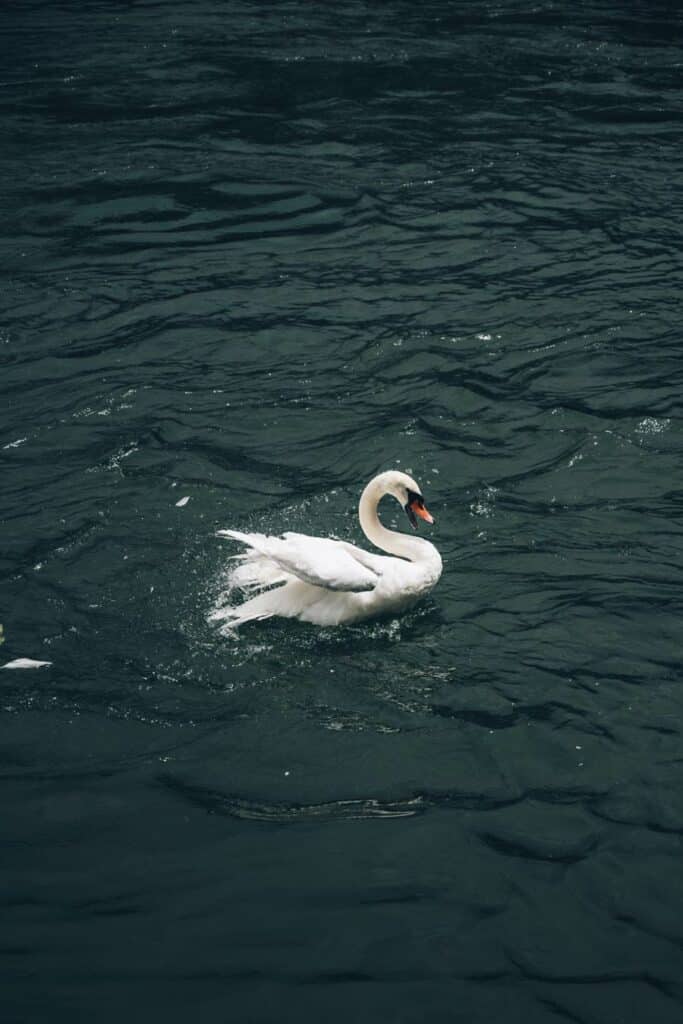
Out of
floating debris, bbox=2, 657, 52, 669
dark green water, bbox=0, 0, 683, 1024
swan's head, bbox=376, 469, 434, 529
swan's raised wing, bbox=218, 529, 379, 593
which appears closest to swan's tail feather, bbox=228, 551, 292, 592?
swan's raised wing, bbox=218, 529, 379, 593

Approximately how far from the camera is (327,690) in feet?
25.6

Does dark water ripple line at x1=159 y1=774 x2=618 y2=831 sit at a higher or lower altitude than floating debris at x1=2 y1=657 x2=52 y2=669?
lower

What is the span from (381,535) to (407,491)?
0.38m

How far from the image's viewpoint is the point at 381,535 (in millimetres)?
9164

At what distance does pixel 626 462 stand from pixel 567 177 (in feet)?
A: 23.4

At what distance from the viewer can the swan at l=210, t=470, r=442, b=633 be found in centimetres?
827

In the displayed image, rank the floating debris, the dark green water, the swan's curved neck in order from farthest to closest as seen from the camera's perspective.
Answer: the swan's curved neck, the floating debris, the dark green water

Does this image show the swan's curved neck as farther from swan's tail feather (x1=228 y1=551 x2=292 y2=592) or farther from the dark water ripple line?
the dark water ripple line

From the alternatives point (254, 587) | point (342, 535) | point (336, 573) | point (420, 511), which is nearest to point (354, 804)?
point (336, 573)

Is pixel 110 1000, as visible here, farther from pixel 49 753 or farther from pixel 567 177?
pixel 567 177

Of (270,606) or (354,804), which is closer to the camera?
(354,804)

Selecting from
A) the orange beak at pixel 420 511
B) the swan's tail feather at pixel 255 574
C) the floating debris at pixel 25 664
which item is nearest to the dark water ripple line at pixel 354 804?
the floating debris at pixel 25 664

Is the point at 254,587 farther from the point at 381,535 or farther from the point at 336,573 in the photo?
the point at 381,535

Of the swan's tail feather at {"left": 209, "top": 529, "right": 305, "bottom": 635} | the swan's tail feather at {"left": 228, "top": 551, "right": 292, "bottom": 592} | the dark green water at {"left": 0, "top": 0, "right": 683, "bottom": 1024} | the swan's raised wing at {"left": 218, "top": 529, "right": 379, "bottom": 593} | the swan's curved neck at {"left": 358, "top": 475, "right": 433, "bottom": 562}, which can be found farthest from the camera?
the swan's curved neck at {"left": 358, "top": 475, "right": 433, "bottom": 562}
